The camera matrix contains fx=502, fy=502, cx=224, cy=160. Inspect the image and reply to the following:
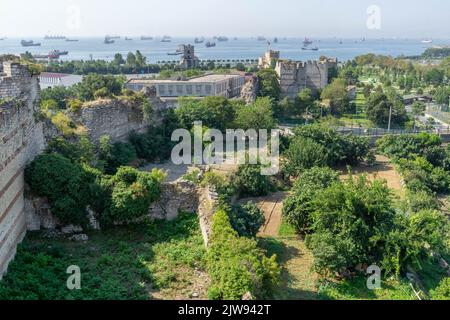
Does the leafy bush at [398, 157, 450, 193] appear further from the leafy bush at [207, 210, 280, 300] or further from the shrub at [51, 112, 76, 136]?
the shrub at [51, 112, 76, 136]

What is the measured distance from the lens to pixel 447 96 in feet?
255

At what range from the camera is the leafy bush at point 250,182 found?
28.1m

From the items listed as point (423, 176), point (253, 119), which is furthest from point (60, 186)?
point (423, 176)

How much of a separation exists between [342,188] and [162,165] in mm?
15459

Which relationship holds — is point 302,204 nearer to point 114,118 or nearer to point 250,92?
point 114,118

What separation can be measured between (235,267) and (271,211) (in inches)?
506

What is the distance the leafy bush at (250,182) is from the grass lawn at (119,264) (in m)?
9.51

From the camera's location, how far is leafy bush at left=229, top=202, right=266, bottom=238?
18.8 metres

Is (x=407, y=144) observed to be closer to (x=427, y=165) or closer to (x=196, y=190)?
(x=427, y=165)

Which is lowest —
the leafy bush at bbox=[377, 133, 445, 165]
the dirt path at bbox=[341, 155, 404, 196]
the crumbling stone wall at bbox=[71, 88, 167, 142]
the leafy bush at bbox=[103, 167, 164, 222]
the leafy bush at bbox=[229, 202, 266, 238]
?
the dirt path at bbox=[341, 155, 404, 196]

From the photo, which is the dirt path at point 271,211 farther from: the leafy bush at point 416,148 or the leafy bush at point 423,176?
the leafy bush at point 416,148

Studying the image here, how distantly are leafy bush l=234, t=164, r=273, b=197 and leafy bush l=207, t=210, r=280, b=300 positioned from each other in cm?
1174

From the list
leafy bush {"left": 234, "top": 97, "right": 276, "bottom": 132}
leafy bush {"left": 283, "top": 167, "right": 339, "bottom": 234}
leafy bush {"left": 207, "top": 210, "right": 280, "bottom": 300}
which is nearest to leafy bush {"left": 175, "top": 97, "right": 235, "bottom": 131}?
leafy bush {"left": 234, "top": 97, "right": 276, "bottom": 132}

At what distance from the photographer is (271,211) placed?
85.6ft
